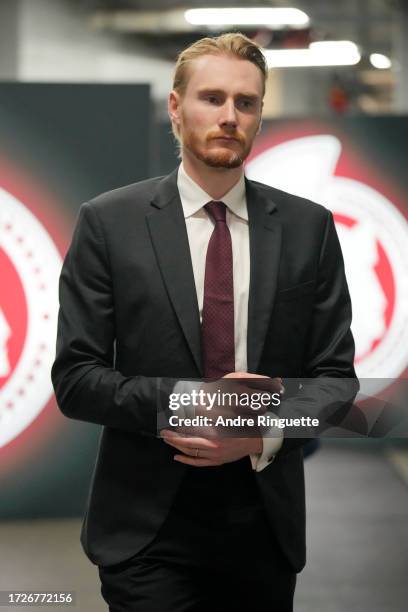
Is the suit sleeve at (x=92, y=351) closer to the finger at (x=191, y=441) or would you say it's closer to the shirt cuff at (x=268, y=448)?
the finger at (x=191, y=441)

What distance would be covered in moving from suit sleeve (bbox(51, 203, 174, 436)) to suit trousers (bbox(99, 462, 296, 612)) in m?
0.20

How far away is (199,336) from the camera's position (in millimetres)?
1701

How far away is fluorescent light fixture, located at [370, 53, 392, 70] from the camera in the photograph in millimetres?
13859

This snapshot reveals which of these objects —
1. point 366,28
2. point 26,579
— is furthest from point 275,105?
point 26,579

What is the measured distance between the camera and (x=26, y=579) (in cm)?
246

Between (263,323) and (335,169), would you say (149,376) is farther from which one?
(335,169)

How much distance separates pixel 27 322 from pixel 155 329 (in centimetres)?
193

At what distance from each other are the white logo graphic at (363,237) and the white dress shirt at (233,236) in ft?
9.22

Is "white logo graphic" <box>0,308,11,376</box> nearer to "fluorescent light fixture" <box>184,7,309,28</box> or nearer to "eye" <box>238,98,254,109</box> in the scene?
"eye" <box>238,98,254,109</box>

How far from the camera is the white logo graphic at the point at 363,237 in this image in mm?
4625

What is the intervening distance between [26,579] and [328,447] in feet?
11.5

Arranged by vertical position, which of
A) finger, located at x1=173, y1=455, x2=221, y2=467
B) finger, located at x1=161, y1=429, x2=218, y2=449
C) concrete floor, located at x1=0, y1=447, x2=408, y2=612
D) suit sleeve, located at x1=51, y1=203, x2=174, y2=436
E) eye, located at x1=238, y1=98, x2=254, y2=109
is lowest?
concrete floor, located at x1=0, y1=447, x2=408, y2=612

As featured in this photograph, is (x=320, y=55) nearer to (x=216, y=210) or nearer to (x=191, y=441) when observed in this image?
(x=216, y=210)

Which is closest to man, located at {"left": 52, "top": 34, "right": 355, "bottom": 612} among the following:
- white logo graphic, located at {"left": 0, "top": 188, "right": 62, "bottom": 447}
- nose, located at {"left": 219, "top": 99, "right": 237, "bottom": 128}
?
nose, located at {"left": 219, "top": 99, "right": 237, "bottom": 128}
